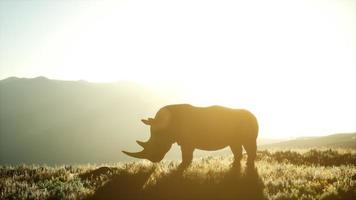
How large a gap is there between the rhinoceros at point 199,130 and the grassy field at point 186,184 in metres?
0.78

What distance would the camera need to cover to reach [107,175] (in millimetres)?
14227

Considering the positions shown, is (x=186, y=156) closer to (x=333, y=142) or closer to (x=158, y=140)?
(x=158, y=140)

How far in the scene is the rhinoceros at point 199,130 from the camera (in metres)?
13.6

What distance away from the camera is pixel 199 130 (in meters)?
13.7

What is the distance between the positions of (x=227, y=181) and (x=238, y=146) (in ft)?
5.99

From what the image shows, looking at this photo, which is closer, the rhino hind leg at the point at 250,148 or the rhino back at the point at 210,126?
the rhino back at the point at 210,126

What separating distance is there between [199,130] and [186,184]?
2.27m

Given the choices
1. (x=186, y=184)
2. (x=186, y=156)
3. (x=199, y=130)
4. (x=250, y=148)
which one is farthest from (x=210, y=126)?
(x=186, y=184)

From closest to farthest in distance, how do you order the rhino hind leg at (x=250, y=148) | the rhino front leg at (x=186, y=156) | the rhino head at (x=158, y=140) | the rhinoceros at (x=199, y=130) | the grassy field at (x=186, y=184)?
the grassy field at (x=186, y=184), the rhino head at (x=158, y=140), the rhinoceros at (x=199, y=130), the rhino front leg at (x=186, y=156), the rhino hind leg at (x=250, y=148)

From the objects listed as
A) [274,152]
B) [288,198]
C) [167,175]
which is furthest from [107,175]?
[274,152]

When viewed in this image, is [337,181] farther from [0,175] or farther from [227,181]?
[0,175]

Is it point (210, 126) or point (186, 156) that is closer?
point (210, 126)

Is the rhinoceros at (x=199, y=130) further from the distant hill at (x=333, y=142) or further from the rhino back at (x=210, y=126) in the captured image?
the distant hill at (x=333, y=142)

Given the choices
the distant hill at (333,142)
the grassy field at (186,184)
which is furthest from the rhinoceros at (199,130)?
the distant hill at (333,142)
